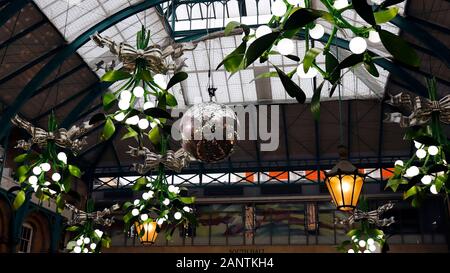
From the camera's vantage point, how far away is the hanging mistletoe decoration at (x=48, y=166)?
5.29 metres

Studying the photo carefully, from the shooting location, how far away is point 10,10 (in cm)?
1030

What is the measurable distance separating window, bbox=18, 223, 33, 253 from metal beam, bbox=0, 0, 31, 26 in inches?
346

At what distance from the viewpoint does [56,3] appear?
1204 cm

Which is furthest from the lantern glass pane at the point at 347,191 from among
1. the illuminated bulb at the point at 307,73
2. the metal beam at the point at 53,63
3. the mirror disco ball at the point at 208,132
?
the metal beam at the point at 53,63

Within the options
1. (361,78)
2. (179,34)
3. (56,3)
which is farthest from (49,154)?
(361,78)

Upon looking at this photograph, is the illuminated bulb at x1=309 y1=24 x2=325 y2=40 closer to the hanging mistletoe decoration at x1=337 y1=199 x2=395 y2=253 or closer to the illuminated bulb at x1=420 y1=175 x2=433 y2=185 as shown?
the illuminated bulb at x1=420 y1=175 x2=433 y2=185

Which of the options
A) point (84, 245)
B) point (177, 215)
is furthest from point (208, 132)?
point (84, 245)

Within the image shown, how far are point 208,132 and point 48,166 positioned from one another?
282cm

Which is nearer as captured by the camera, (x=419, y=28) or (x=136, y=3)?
(x=419, y=28)

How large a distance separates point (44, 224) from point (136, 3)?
30.1ft

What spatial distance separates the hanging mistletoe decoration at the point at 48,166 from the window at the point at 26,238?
11944 millimetres

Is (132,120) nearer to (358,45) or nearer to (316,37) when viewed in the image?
(316,37)

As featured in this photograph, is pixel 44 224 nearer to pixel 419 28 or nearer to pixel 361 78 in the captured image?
pixel 361 78
